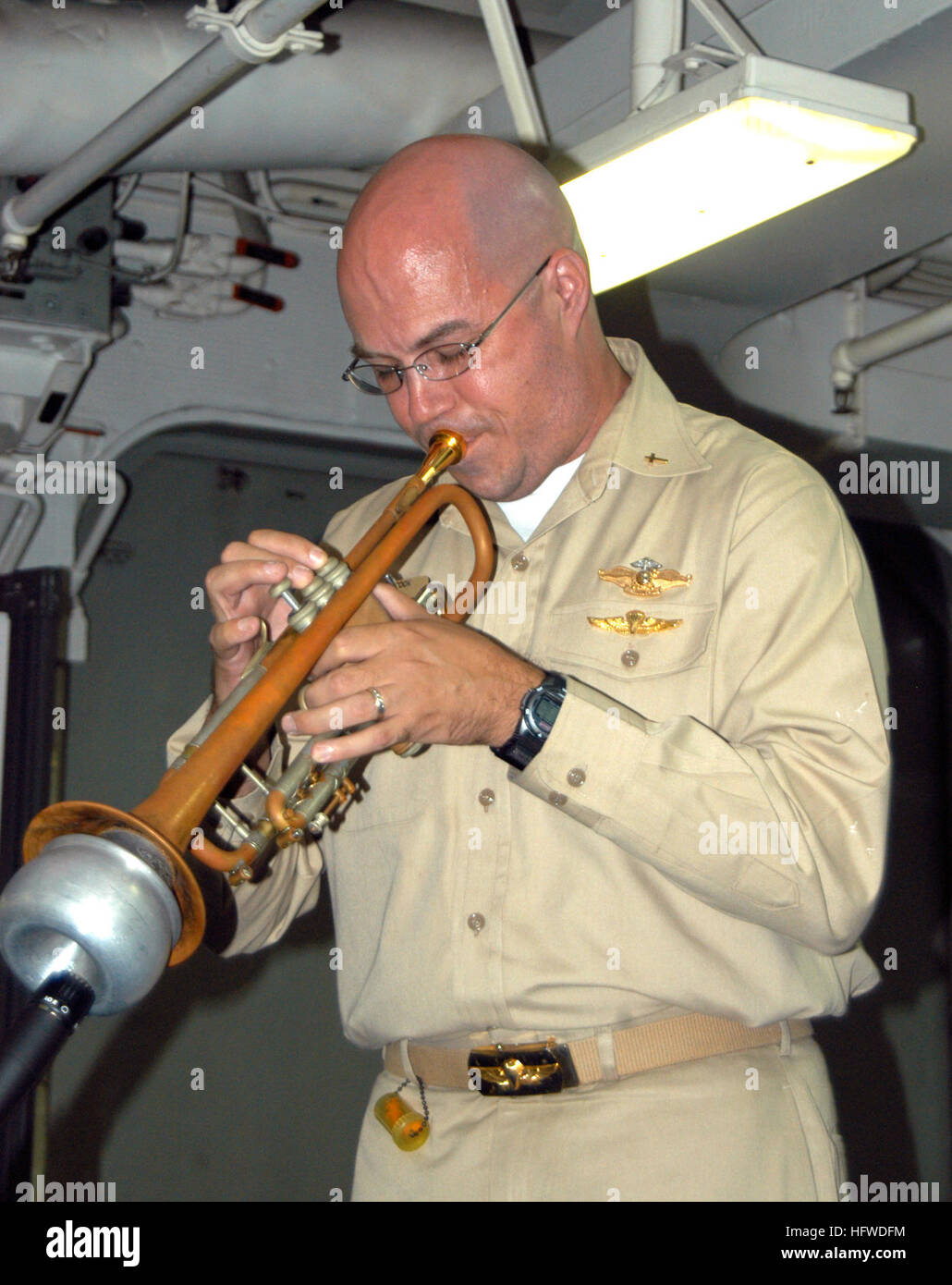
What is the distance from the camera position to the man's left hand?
5.10 ft

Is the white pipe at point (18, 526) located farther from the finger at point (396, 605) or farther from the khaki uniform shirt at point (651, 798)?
the finger at point (396, 605)

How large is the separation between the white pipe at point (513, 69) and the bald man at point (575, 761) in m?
0.86

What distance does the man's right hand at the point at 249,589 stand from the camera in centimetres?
175

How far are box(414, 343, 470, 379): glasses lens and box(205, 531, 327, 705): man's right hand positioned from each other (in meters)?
0.31

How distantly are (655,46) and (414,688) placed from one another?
161cm

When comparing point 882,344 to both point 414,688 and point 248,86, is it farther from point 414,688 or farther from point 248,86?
point 414,688

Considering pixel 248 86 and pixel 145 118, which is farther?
pixel 248 86

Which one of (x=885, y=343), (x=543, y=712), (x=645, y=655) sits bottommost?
(x=543, y=712)

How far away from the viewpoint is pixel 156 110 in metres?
2.97

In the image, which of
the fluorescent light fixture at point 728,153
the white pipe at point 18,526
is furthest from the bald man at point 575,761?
the white pipe at point 18,526

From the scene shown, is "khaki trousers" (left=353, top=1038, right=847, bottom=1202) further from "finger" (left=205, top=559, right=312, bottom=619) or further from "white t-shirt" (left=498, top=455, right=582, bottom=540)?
"white t-shirt" (left=498, top=455, right=582, bottom=540)

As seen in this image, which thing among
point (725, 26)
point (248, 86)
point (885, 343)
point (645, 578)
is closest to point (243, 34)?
point (248, 86)

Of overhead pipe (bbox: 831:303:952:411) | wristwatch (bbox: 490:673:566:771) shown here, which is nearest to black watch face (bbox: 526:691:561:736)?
wristwatch (bbox: 490:673:566:771)
